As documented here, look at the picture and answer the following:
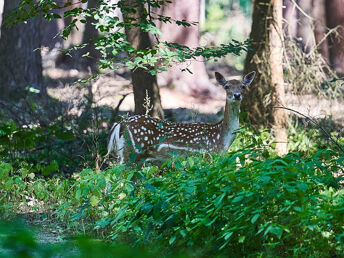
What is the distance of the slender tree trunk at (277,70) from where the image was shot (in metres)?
9.95

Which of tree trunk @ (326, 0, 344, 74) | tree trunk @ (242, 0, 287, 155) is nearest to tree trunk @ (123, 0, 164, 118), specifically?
tree trunk @ (242, 0, 287, 155)

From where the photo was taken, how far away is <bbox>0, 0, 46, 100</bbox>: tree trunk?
16.5 meters

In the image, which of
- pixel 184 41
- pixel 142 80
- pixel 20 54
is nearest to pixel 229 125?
pixel 142 80

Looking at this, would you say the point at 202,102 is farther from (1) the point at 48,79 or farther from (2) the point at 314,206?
(2) the point at 314,206

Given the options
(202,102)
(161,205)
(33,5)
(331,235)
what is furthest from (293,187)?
(202,102)

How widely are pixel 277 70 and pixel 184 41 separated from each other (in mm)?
6748

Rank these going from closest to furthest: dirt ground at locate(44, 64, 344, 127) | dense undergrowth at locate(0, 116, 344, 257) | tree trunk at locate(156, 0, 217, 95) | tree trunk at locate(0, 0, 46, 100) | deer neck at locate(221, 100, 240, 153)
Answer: dense undergrowth at locate(0, 116, 344, 257) < deer neck at locate(221, 100, 240, 153) < dirt ground at locate(44, 64, 344, 127) < tree trunk at locate(156, 0, 217, 95) < tree trunk at locate(0, 0, 46, 100)

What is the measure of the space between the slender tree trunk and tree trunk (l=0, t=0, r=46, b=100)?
325 inches

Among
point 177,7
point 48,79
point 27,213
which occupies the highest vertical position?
point 177,7

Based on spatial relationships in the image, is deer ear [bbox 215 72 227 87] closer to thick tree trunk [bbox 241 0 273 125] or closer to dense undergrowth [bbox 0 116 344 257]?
thick tree trunk [bbox 241 0 273 125]

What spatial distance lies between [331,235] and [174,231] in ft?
3.84

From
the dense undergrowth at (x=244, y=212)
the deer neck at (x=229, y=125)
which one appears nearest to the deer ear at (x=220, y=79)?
the deer neck at (x=229, y=125)

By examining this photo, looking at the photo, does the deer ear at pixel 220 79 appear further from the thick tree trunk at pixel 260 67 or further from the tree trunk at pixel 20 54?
the tree trunk at pixel 20 54

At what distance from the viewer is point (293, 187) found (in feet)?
12.3
